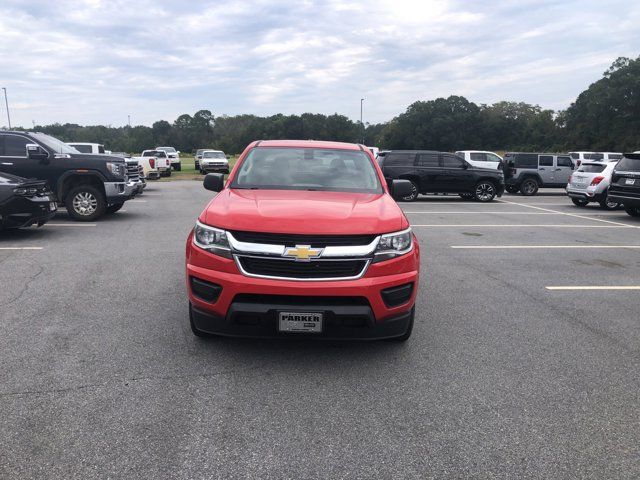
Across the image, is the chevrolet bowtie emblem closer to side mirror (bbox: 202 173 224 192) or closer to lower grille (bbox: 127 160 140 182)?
side mirror (bbox: 202 173 224 192)

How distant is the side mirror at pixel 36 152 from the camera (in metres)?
11.2

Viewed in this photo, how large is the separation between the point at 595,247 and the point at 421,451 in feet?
27.3

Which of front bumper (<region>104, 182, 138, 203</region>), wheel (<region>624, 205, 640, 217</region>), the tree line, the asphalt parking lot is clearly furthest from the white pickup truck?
the tree line

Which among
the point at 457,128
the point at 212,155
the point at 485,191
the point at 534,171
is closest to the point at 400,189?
the point at 485,191

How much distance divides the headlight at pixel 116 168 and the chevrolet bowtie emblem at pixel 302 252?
965 centimetres

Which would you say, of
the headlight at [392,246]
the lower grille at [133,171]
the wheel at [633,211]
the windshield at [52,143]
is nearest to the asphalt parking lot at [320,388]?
the headlight at [392,246]

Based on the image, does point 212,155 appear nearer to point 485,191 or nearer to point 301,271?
point 485,191

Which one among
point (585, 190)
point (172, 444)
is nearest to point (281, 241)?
point (172, 444)

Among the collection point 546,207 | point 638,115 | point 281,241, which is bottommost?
point 546,207

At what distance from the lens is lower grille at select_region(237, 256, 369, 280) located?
3.78 m

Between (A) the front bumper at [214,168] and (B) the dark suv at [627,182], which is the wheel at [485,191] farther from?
(A) the front bumper at [214,168]

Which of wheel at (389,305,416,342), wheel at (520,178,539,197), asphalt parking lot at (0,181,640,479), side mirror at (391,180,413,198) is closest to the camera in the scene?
asphalt parking lot at (0,181,640,479)

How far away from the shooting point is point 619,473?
275 centimetres

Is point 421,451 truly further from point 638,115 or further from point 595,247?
point 638,115
